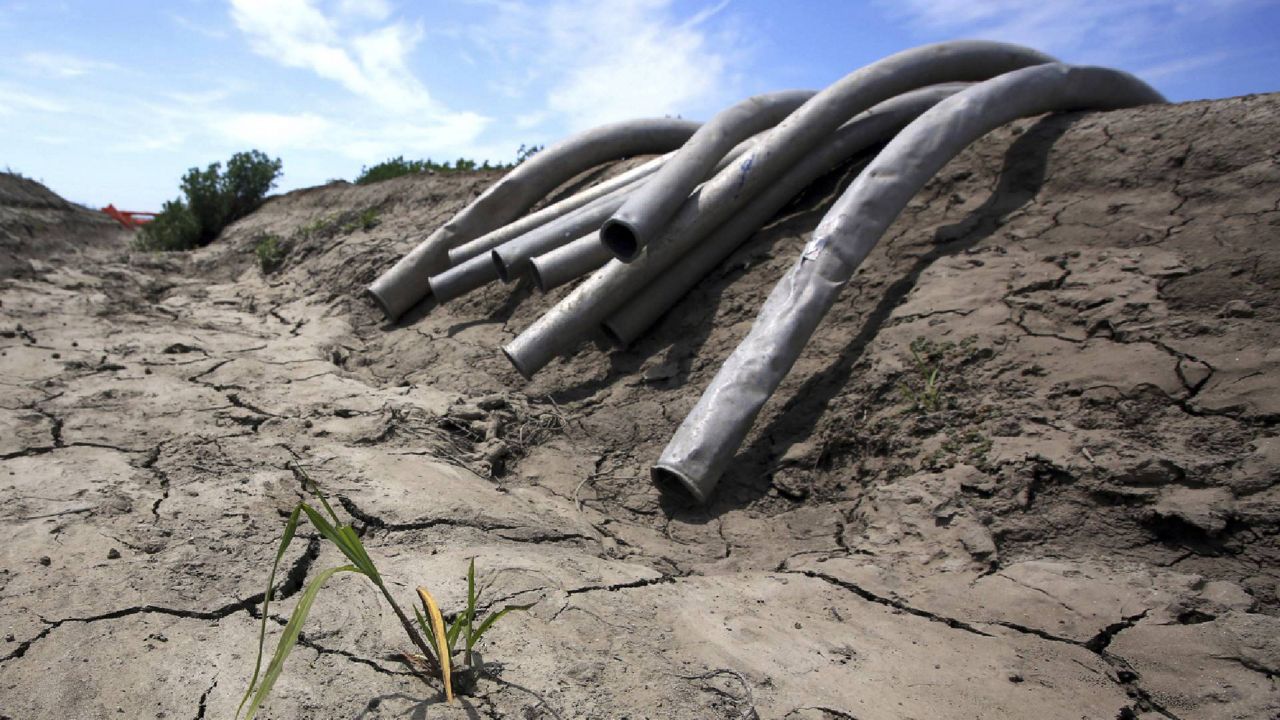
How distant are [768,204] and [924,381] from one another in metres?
1.72

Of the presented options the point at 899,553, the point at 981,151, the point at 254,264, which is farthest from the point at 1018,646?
the point at 254,264

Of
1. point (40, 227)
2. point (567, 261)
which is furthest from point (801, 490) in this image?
point (40, 227)

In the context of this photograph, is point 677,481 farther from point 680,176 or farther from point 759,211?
point 759,211

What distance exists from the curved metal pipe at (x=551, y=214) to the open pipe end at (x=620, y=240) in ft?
4.21

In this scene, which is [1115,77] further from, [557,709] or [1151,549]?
[557,709]

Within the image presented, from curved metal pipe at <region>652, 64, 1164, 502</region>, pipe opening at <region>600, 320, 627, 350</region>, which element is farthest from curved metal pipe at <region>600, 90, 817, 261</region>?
curved metal pipe at <region>652, 64, 1164, 502</region>

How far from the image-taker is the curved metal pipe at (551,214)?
18.2ft

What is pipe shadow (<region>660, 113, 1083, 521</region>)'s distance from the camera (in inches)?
129

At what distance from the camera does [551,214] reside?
5.61 m

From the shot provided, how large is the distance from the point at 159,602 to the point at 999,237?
3.70 meters

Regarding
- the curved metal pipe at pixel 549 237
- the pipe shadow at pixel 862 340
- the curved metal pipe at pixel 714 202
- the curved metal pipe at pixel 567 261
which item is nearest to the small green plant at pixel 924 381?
the pipe shadow at pixel 862 340

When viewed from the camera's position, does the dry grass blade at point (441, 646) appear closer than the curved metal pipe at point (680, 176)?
Yes

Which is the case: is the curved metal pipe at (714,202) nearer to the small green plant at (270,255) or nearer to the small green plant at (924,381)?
the small green plant at (924,381)

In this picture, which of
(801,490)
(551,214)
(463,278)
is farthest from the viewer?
(551,214)
